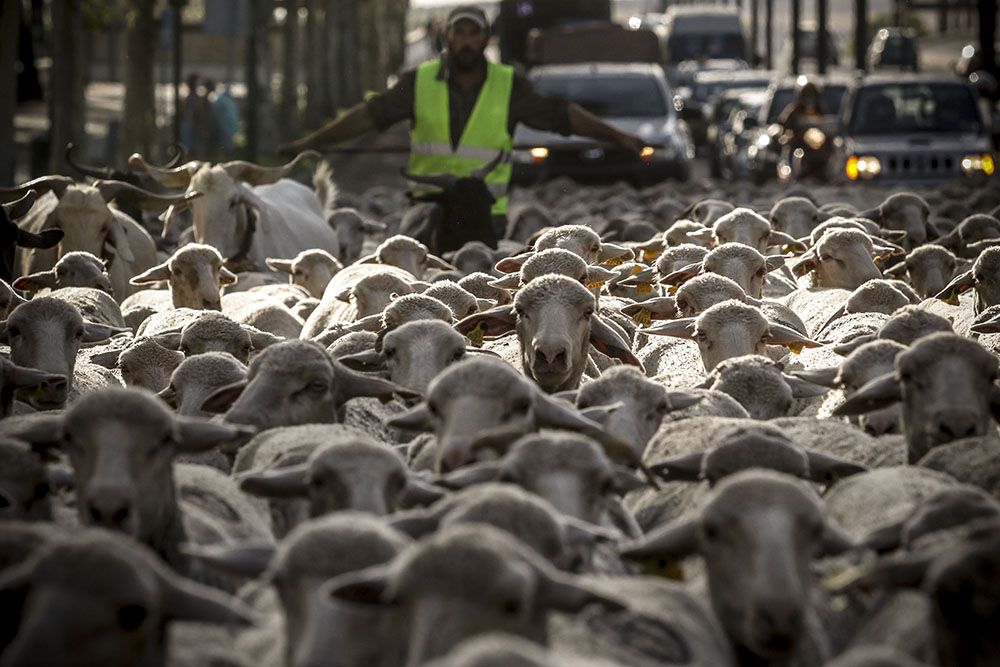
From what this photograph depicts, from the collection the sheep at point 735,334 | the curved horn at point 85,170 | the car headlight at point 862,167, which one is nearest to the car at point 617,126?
the car headlight at point 862,167

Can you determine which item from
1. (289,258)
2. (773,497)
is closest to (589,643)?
(773,497)

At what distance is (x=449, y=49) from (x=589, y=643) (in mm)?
8831

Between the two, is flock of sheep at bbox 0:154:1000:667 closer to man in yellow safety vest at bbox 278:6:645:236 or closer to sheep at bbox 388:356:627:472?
sheep at bbox 388:356:627:472

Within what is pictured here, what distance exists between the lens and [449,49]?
42.6 feet

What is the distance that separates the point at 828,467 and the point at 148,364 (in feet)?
12.0

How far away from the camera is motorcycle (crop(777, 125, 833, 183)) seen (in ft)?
77.9

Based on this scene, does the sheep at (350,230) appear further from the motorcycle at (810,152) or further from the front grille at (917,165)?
the motorcycle at (810,152)

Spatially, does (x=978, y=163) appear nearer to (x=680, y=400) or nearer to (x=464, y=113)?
(x=464, y=113)

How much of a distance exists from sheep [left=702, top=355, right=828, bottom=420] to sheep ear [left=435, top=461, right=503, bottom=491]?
2242 mm

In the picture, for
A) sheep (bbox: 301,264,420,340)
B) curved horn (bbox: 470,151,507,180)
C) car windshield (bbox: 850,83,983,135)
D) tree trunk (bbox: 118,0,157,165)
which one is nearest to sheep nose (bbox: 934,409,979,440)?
sheep (bbox: 301,264,420,340)

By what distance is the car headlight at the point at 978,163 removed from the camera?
21.8 meters

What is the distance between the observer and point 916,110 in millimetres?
22750

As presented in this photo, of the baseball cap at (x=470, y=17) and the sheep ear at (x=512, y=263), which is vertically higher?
the baseball cap at (x=470, y=17)

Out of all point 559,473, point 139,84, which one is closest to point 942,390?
point 559,473
